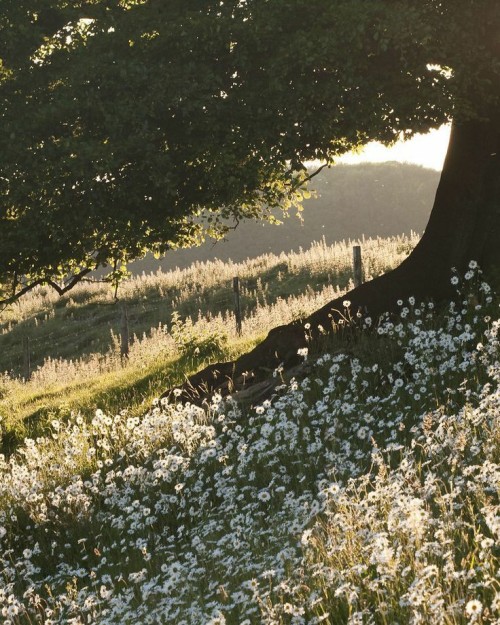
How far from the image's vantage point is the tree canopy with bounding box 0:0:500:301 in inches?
500

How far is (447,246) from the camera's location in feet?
49.8

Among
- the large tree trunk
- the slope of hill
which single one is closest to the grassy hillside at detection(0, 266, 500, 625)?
the large tree trunk

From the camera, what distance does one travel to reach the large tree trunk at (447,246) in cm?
1496

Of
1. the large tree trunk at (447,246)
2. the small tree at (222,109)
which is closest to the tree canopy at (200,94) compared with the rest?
the small tree at (222,109)

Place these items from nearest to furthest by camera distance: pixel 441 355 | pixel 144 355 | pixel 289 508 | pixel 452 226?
pixel 289 508, pixel 441 355, pixel 452 226, pixel 144 355

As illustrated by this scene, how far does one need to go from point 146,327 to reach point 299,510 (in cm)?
3085

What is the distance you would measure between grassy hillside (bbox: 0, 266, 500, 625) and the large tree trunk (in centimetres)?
47

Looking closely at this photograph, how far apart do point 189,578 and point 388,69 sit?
28.6 ft

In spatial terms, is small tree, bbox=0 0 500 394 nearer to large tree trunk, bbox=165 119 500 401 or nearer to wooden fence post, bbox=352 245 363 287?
large tree trunk, bbox=165 119 500 401

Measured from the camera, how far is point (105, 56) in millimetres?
13578

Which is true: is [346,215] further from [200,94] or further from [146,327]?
[200,94]

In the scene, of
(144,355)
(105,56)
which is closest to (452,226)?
(105,56)

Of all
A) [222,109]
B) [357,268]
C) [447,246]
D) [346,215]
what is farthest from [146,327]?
[346,215]

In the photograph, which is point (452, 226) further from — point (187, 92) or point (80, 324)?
point (80, 324)
